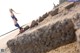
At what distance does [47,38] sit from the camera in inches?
95.8

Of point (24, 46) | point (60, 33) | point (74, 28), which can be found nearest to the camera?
point (74, 28)

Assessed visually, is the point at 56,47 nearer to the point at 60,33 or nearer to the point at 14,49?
the point at 60,33

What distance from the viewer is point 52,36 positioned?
240cm

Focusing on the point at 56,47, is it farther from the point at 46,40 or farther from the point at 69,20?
the point at 69,20

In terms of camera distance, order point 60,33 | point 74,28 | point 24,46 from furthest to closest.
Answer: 1. point 24,46
2. point 60,33
3. point 74,28

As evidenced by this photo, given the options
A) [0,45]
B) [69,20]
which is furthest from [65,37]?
[0,45]

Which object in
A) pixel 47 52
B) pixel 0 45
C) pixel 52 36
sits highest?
pixel 52 36

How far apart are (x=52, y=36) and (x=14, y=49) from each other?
61 cm

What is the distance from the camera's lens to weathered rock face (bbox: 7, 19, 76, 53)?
2332 mm

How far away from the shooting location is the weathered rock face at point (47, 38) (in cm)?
233

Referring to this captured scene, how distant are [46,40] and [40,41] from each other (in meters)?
0.08

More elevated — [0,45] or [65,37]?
[65,37]

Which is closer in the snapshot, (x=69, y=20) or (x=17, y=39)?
(x=69, y=20)

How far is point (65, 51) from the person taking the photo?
2.20m
